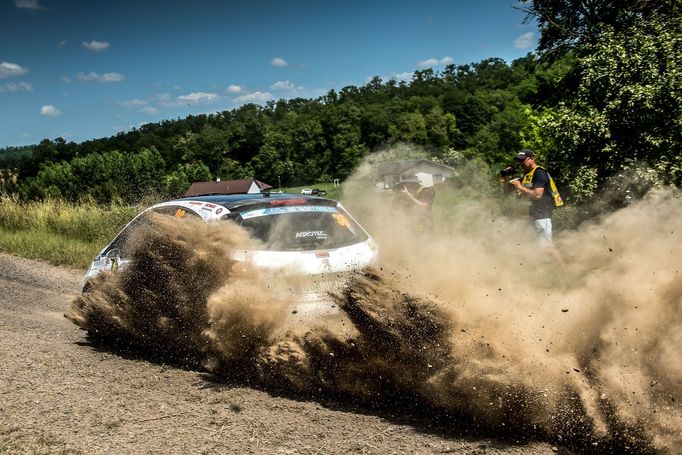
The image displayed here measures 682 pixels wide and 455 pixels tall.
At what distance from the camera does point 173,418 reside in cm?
400

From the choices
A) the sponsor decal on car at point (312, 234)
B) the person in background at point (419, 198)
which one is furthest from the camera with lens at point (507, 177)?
the sponsor decal on car at point (312, 234)

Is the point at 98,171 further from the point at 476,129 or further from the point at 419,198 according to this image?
the point at 419,198

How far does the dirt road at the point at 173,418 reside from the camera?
3.52m

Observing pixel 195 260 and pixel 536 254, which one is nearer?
pixel 195 260

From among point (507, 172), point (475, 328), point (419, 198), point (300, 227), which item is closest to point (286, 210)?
point (300, 227)

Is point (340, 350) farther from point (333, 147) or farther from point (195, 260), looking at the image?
point (333, 147)

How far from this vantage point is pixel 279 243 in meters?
4.91

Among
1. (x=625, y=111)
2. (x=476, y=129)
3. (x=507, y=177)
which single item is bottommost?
(x=507, y=177)

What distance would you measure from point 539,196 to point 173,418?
20.4 ft

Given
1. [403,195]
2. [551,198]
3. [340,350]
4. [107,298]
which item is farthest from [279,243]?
[551,198]

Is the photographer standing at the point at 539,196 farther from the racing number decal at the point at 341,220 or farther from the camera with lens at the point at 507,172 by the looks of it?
the racing number decal at the point at 341,220

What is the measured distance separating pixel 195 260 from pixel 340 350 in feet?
5.09

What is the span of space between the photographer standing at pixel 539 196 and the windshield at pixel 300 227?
12.2 feet

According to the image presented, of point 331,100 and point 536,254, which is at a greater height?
point 331,100
